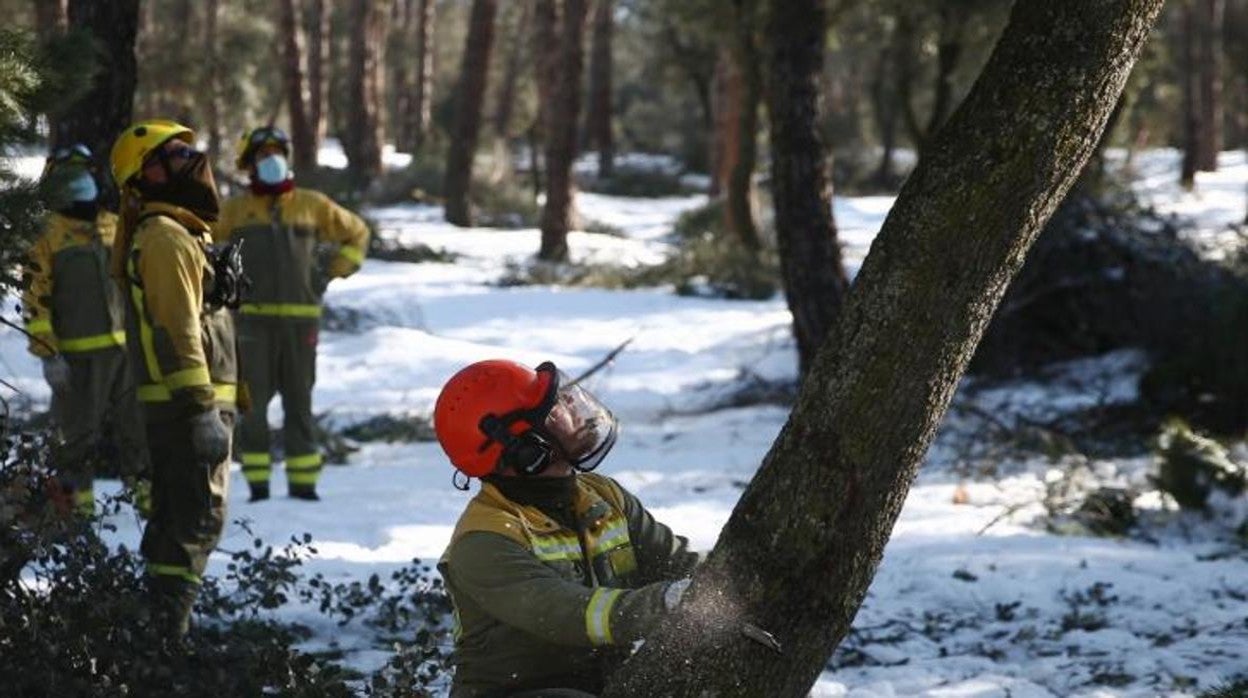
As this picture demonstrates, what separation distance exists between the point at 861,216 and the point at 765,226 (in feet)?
20.8

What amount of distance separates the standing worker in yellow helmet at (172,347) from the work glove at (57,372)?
6.21 ft

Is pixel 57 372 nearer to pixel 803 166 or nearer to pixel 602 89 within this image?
pixel 803 166

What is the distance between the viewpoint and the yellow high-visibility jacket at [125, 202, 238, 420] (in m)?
5.23

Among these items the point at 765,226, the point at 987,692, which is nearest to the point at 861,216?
the point at 765,226

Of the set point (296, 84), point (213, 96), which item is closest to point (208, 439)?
point (296, 84)

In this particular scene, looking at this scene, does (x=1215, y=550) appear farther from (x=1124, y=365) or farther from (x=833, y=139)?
(x=833, y=139)

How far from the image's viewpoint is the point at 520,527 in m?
3.46

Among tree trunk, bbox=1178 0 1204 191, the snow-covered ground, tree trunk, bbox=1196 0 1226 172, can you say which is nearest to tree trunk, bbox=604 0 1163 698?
the snow-covered ground

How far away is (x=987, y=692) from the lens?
5.15 meters

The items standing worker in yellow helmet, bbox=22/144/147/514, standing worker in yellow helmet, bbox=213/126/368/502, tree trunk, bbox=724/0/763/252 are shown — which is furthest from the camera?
tree trunk, bbox=724/0/763/252

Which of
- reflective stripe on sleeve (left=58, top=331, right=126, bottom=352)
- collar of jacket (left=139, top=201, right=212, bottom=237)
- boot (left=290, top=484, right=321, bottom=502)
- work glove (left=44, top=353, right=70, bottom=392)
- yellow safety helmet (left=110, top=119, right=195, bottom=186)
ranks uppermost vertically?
yellow safety helmet (left=110, top=119, right=195, bottom=186)

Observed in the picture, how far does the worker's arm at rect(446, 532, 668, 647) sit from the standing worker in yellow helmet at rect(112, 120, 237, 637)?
200 cm

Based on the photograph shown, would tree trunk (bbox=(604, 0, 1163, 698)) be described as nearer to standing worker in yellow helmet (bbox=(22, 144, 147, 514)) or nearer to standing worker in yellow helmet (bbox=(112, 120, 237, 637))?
standing worker in yellow helmet (bbox=(112, 120, 237, 637))

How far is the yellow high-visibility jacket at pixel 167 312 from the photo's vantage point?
206 inches
